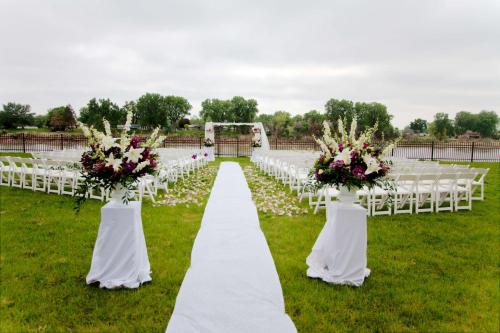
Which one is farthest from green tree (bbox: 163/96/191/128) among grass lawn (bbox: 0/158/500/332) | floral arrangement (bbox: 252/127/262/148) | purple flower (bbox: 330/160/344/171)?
purple flower (bbox: 330/160/344/171)

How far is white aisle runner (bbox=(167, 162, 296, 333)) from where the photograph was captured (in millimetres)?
3303

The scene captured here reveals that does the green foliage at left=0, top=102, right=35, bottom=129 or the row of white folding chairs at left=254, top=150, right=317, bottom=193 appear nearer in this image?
the row of white folding chairs at left=254, top=150, right=317, bottom=193

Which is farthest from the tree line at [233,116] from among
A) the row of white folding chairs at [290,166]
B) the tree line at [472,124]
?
the row of white folding chairs at [290,166]

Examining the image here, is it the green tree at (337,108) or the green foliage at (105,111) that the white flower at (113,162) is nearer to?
the green foliage at (105,111)

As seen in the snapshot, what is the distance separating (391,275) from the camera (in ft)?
15.8

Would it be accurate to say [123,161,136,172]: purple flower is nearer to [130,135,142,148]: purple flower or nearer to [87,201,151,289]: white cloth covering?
[130,135,142,148]: purple flower

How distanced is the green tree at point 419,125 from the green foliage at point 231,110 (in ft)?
205

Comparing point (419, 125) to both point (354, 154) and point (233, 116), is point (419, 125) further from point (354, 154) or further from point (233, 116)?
point (354, 154)

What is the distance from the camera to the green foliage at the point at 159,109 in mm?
84625

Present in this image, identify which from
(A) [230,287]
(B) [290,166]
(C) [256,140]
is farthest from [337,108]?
(A) [230,287]

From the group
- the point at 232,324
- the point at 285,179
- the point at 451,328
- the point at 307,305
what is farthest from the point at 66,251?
the point at 285,179

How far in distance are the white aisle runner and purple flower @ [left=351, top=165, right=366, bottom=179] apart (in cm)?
168

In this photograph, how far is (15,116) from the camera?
74875mm

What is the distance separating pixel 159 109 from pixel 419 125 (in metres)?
87.9
